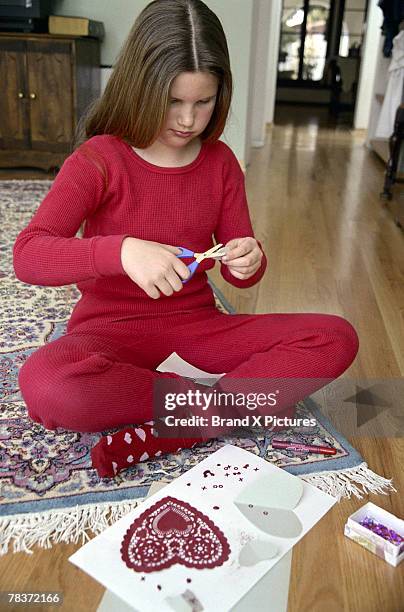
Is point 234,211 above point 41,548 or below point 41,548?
above

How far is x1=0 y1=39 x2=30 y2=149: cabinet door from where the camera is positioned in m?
2.80

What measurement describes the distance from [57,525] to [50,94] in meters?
2.40

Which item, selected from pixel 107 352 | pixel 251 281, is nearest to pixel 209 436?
pixel 107 352

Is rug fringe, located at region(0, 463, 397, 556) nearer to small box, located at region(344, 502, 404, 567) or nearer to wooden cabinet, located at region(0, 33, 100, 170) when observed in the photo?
small box, located at region(344, 502, 404, 567)

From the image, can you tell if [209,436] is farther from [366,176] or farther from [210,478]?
[366,176]

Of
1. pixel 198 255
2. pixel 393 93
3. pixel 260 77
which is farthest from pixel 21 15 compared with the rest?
pixel 198 255

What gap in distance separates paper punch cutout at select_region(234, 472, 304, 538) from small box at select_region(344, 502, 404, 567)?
0.07 meters

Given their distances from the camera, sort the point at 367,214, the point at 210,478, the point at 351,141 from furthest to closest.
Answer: the point at 351,141 < the point at 367,214 < the point at 210,478

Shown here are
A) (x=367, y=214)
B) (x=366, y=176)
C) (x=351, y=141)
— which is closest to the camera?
(x=367, y=214)

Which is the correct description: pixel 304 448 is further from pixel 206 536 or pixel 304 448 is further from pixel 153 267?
pixel 153 267

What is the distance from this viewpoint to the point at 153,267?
893 millimetres

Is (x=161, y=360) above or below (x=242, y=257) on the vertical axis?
below

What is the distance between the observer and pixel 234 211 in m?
1.17

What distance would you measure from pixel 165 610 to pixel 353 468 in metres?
0.40
